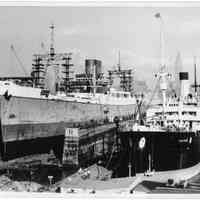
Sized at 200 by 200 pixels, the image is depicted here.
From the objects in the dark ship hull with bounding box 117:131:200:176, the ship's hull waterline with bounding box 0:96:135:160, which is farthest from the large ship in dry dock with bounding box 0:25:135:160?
the dark ship hull with bounding box 117:131:200:176

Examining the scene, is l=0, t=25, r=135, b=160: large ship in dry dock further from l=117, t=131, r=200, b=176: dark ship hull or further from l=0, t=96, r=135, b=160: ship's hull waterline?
l=117, t=131, r=200, b=176: dark ship hull

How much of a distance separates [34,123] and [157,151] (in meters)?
3.36

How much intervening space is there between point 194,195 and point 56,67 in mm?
9070

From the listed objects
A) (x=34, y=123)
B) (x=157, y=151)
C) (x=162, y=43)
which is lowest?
(x=157, y=151)

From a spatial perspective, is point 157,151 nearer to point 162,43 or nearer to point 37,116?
point 162,43

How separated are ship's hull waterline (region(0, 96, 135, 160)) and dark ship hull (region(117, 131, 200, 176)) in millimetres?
1680

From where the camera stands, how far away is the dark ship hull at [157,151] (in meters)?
7.71

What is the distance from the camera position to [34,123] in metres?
9.06

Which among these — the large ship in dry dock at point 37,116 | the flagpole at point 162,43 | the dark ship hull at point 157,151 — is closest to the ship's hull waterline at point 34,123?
the large ship in dry dock at point 37,116

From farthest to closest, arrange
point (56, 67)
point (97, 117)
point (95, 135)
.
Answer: point (56, 67) → point (97, 117) → point (95, 135)

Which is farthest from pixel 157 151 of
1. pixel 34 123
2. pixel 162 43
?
pixel 34 123

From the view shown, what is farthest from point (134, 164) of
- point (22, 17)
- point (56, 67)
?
point (56, 67)

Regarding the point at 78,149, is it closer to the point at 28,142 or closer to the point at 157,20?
the point at 28,142

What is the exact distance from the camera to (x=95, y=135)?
10.0 m
